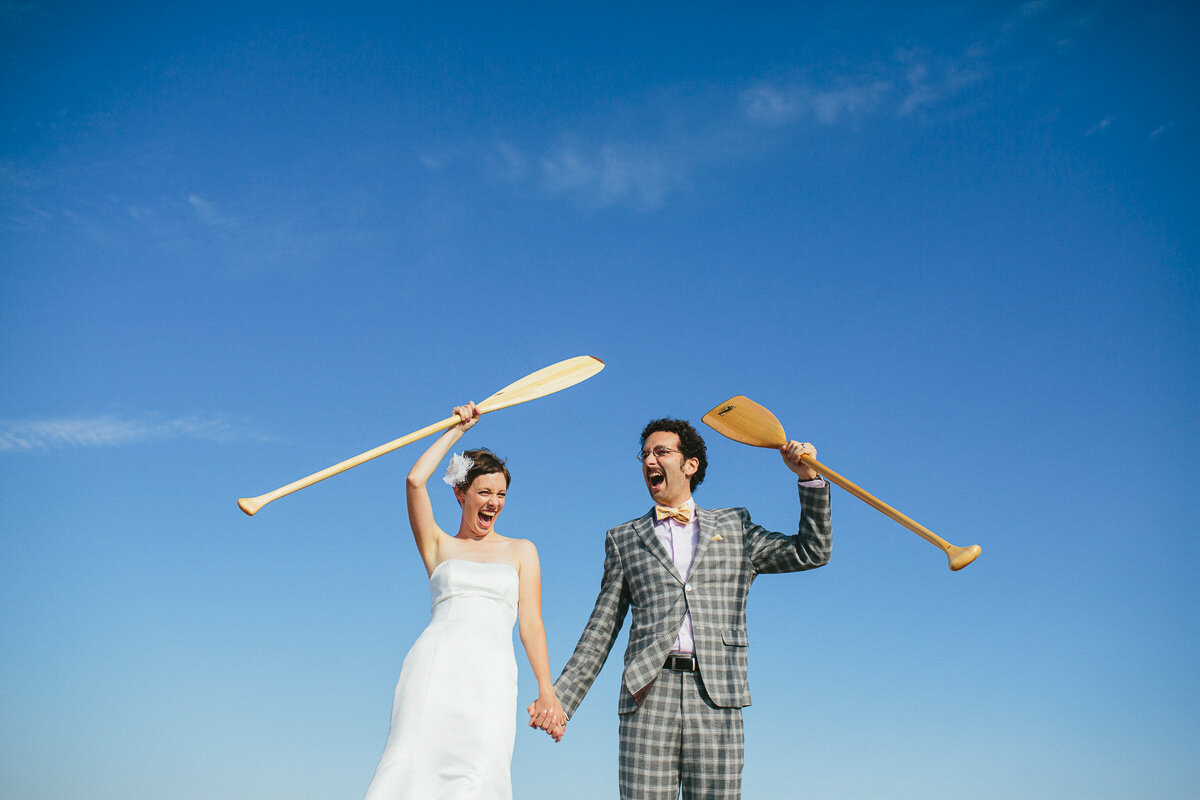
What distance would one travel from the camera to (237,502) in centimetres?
596

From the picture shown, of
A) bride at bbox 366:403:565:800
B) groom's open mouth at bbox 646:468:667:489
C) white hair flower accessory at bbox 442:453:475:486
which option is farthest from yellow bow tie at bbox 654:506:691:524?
white hair flower accessory at bbox 442:453:475:486

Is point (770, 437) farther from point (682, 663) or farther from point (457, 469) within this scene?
point (457, 469)

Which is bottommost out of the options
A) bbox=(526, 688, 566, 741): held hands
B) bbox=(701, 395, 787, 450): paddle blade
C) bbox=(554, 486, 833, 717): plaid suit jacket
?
bbox=(526, 688, 566, 741): held hands

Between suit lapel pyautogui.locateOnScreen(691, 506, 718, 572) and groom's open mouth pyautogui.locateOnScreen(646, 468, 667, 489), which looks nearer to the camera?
suit lapel pyautogui.locateOnScreen(691, 506, 718, 572)

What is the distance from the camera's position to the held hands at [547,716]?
6023 millimetres

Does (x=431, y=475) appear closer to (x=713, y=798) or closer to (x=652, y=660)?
(x=652, y=660)

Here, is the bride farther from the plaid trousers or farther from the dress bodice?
the plaid trousers

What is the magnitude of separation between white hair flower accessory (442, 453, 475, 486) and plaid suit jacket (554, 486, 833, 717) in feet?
3.33

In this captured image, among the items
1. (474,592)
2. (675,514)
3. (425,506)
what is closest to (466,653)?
(474,592)

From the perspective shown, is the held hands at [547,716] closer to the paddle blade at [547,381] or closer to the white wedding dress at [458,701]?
the white wedding dress at [458,701]

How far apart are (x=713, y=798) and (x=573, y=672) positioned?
1139 millimetres

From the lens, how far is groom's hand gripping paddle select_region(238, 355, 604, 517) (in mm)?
6141

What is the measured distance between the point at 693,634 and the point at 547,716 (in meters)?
0.96

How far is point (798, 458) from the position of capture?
646 centimetres
